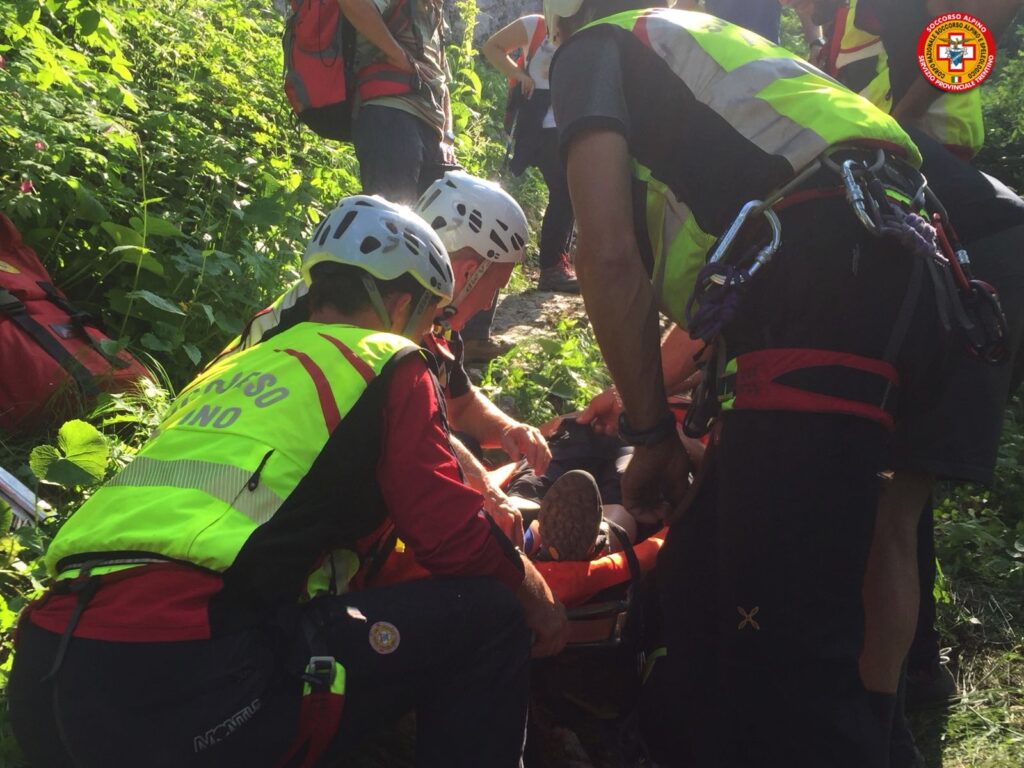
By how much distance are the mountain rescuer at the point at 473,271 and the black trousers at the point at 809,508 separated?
60.2 inches

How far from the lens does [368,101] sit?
14.8 feet

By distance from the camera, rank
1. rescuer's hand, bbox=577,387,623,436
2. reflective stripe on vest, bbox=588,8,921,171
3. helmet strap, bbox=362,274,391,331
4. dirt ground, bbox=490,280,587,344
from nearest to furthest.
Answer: reflective stripe on vest, bbox=588,8,921,171 < helmet strap, bbox=362,274,391,331 < rescuer's hand, bbox=577,387,623,436 < dirt ground, bbox=490,280,587,344

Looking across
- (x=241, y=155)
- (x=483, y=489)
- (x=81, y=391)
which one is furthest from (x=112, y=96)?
(x=483, y=489)

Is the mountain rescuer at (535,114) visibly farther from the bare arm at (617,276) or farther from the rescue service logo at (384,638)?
the rescue service logo at (384,638)

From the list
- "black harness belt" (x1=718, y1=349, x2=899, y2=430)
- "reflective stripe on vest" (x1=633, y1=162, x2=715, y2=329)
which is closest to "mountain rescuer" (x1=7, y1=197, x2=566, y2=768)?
"reflective stripe on vest" (x1=633, y1=162, x2=715, y2=329)

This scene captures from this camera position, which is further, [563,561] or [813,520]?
[563,561]

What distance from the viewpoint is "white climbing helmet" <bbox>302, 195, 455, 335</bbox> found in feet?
8.04

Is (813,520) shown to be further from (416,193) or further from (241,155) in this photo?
(241,155)

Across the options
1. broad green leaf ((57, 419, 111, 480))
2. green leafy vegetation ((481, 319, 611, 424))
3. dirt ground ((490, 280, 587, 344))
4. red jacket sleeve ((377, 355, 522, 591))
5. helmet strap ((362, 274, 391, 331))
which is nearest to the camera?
red jacket sleeve ((377, 355, 522, 591))

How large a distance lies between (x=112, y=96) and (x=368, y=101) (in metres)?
1.39

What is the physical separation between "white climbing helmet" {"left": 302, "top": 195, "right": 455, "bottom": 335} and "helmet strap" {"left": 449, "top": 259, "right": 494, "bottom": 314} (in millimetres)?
753

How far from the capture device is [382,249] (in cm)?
249

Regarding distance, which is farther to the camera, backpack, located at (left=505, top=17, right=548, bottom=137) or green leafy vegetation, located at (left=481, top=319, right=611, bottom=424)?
backpack, located at (left=505, top=17, right=548, bottom=137)

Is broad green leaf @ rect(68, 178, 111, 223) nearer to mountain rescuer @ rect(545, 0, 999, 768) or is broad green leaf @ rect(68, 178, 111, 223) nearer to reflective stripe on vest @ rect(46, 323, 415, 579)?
reflective stripe on vest @ rect(46, 323, 415, 579)
